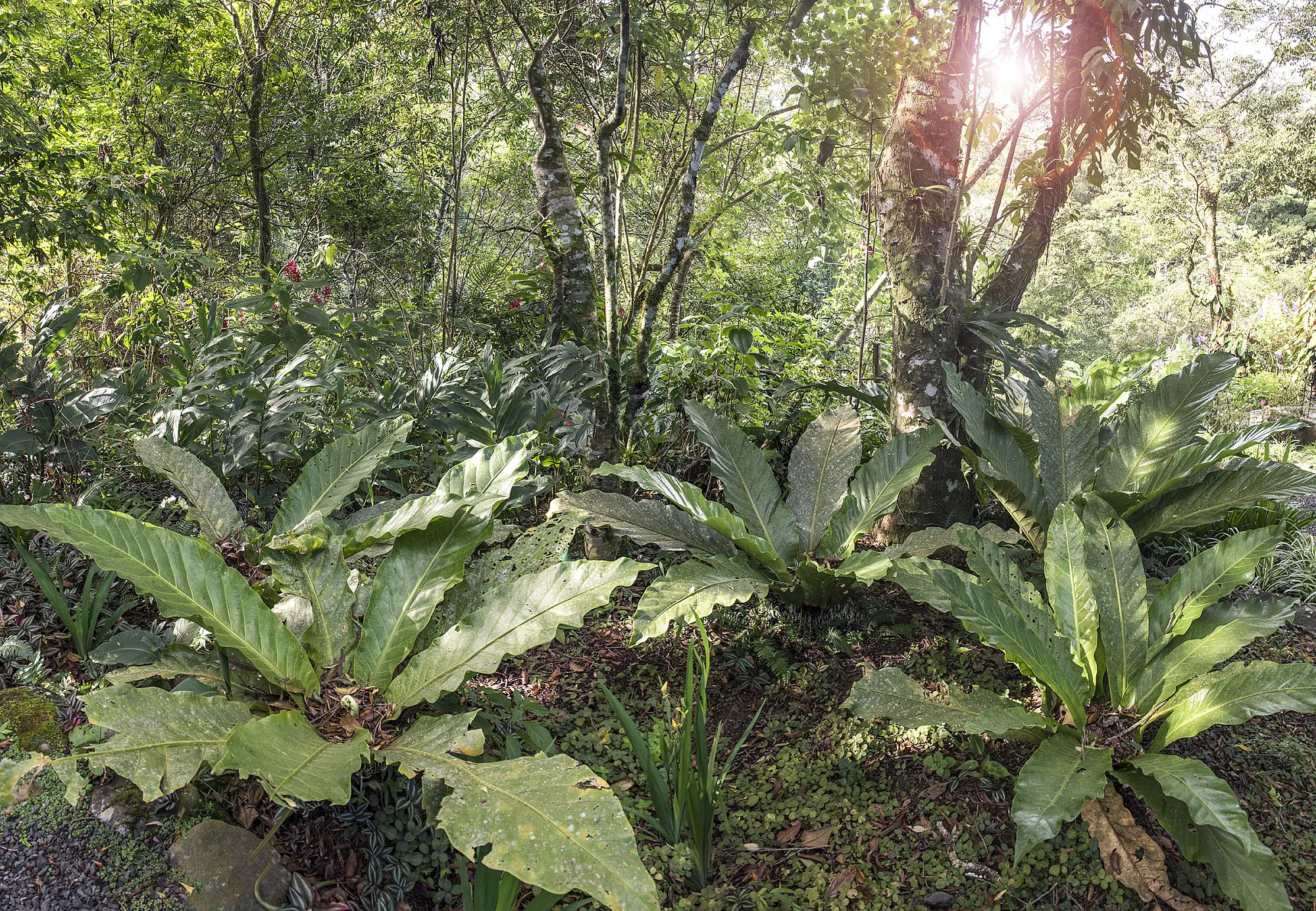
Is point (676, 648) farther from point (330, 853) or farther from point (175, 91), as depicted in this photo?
point (175, 91)

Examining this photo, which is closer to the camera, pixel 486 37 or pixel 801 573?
pixel 801 573

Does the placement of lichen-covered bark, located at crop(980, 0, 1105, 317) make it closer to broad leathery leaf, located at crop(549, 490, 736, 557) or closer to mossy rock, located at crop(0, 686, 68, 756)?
broad leathery leaf, located at crop(549, 490, 736, 557)

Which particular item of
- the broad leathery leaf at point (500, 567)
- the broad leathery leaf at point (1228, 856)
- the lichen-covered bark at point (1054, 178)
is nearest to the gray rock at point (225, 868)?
the broad leathery leaf at point (500, 567)

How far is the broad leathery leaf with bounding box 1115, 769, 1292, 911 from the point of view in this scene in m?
1.62

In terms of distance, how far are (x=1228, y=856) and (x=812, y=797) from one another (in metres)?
0.99

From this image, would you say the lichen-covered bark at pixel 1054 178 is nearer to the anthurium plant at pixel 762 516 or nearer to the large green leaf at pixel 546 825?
the anthurium plant at pixel 762 516

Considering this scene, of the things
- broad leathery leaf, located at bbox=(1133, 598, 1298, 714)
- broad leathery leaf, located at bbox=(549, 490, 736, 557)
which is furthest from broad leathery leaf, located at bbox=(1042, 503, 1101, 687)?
broad leathery leaf, located at bbox=(549, 490, 736, 557)

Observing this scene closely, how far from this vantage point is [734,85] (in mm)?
8914

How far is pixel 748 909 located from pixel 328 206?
25.4 feet

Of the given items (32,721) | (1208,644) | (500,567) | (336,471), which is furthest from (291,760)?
(1208,644)

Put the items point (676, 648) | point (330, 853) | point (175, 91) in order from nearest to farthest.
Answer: point (330, 853) → point (676, 648) → point (175, 91)

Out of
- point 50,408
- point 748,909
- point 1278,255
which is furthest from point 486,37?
point 1278,255

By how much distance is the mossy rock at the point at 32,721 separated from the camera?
1896 mm

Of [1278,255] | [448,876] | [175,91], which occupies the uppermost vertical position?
[1278,255]
